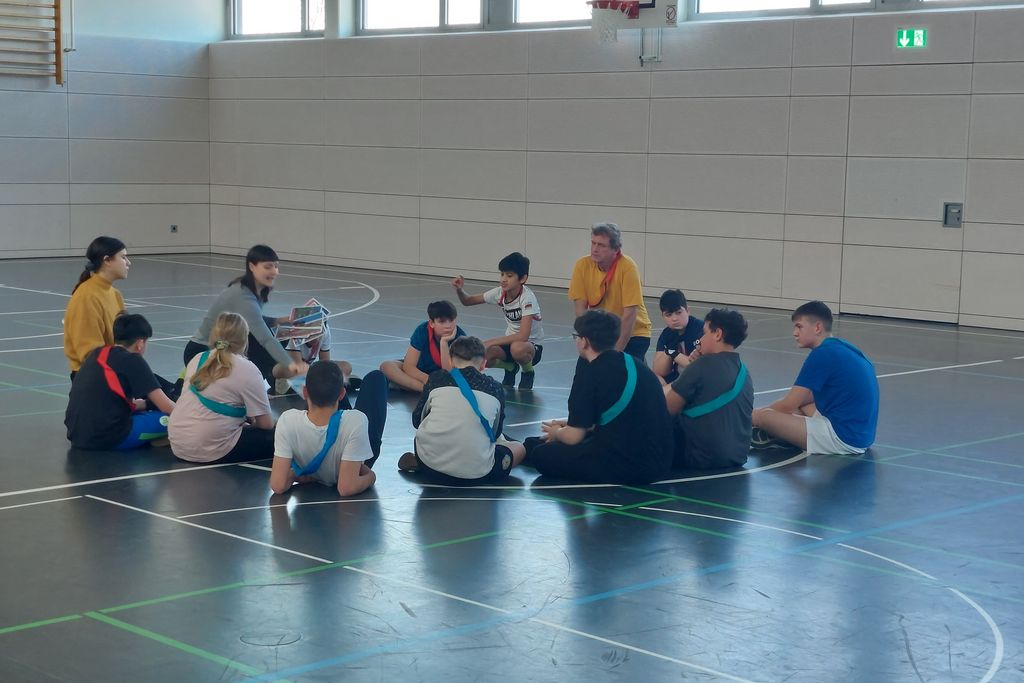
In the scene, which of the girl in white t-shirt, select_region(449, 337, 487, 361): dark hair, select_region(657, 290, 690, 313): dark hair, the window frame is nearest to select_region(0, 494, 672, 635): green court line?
select_region(449, 337, 487, 361): dark hair

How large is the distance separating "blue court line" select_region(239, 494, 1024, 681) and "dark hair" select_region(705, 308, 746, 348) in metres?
1.45

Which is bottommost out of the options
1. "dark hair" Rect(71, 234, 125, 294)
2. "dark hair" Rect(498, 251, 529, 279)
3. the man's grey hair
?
"dark hair" Rect(498, 251, 529, 279)

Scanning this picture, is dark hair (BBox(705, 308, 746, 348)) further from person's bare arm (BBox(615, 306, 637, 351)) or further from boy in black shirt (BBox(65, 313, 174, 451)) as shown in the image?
boy in black shirt (BBox(65, 313, 174, 451))

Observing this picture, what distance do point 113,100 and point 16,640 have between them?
61.0ft

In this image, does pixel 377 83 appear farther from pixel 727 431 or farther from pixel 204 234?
pixel 727 431

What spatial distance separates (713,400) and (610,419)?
32.0 inches

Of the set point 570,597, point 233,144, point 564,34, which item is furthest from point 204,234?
point 570,597

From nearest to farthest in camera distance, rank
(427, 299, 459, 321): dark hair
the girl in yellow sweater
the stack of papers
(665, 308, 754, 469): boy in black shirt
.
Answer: (665, 308, 754, 469): boy in black shirt → the girl in yellow sweater → (427, 299, 459, 321): dark hair → the stack of papers

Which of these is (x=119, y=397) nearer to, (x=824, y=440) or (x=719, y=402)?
(x=719, y=402)

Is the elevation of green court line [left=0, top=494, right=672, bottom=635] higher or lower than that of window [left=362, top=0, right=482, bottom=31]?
lower

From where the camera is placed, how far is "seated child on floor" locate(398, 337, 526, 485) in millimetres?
6617

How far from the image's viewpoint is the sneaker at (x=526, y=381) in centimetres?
999

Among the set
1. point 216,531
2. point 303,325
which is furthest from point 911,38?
point 216,531

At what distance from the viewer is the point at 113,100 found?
70.9 ft
